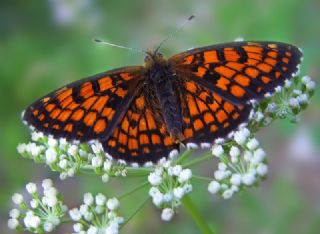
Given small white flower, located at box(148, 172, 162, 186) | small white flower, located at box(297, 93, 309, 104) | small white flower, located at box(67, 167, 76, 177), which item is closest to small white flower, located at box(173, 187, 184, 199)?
small white flower, located at box(148, 172, 162, 186)

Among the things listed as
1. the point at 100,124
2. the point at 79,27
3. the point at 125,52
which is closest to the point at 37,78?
the point at 125,52

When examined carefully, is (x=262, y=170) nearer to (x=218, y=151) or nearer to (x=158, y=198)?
(x=218, y=151)

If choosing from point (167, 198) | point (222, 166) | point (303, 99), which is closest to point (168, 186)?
point (167, 198)

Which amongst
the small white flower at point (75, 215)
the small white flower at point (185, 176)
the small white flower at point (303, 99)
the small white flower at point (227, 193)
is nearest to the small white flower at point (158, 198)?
the small white flower at point (185, 176)

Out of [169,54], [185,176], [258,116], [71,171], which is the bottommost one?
[185,176]

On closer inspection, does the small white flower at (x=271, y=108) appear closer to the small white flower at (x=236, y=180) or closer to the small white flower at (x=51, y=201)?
the small white flower at (x=236, y=180)

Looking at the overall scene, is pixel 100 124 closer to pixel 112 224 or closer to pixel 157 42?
pixel 112 224
